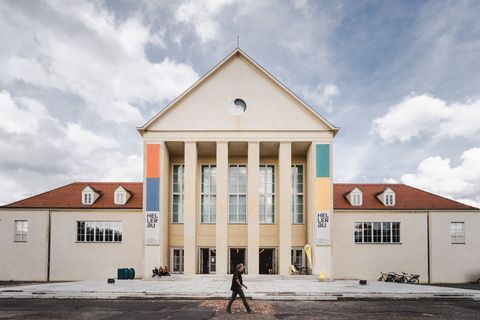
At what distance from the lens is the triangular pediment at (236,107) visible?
3334 centimetres

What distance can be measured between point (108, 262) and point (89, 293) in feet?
38.9

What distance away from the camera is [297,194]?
35.7 meters

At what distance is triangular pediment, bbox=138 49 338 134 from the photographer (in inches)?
1313

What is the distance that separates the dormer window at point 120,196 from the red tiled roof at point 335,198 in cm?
41

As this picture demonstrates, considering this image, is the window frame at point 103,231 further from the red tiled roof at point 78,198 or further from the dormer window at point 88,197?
the dormer window at point 88,197

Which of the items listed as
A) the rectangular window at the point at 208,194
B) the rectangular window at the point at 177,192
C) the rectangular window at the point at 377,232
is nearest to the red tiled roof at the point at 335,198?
the rectangular window at the point at 377,232

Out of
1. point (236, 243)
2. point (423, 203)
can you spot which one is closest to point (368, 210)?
point (423, 203)

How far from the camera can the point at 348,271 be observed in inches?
1362

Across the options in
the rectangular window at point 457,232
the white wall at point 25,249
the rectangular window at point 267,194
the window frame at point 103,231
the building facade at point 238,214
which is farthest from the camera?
the rectangular window at point 267,194

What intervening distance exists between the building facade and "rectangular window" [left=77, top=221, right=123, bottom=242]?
0.27ft

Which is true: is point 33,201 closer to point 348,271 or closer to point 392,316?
point 348,271

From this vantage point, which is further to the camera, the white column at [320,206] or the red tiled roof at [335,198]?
the red tiled roof at [335,198]

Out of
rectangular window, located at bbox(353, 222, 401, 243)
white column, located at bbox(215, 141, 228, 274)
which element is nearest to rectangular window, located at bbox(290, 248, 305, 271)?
rectangular window, located at bbox(353, 222, 401, 243)

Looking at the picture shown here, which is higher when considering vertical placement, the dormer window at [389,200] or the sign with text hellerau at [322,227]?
the dormer window at [389,200]
